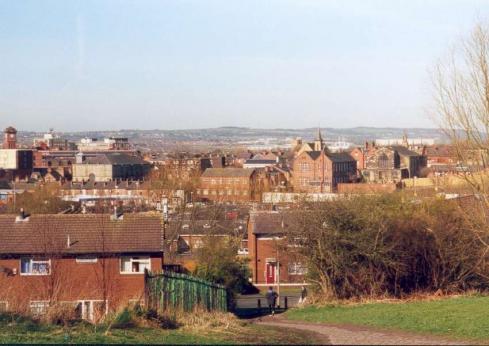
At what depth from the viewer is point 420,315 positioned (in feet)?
58.1

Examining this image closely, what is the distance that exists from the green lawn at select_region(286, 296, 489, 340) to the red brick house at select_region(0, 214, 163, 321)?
5.42 metres

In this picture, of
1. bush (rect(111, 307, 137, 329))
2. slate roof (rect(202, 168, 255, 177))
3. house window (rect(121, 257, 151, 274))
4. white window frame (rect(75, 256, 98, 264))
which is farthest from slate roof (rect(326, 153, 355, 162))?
bush (rect(111, 307, 137, 329))

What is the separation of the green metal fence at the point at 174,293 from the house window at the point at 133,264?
460 cm

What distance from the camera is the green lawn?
1531 cm

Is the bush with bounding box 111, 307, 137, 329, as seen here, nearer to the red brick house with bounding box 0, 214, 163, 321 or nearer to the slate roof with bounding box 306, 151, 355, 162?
the red brick house with bounding box 0, 214, 163, 321

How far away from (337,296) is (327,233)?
191cm

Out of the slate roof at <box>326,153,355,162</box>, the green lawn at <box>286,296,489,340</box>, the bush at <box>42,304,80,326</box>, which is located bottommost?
the green lawn at <box>286,296,489,340</box>

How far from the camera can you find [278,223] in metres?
38.1

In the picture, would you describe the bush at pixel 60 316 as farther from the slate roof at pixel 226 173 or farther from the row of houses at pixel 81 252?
the slate roof at pixel 226 173

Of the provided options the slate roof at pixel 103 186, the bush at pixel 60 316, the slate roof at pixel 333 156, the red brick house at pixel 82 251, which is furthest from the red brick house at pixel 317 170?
the bush at pixel 60 316

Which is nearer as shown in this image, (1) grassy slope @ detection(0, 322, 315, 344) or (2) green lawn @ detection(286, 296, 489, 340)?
(1) grassy slope @ detection(0, 322, 315, 344)

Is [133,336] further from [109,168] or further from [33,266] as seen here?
[109,168]

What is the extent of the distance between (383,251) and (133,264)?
24.8ft

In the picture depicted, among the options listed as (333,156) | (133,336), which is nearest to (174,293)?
(133,336)
